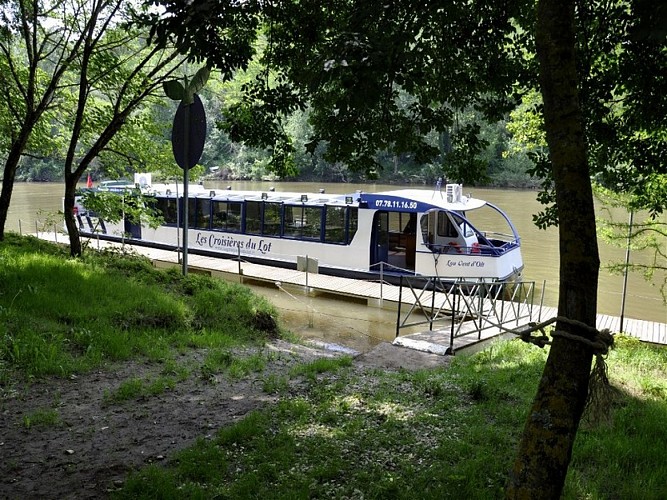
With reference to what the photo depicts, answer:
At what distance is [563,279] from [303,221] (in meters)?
15.9

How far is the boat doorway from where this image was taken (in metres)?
A: 16.9

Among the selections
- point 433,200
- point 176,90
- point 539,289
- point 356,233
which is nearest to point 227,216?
point 356,233

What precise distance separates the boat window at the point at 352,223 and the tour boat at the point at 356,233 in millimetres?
29

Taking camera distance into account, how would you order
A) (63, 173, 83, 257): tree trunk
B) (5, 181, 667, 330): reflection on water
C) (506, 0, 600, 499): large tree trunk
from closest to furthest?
(506, 0, 600, 499): large tree trunk
(63, 173, 83, 257): tree trunk
(5, 181, 667, 330): reflection on water

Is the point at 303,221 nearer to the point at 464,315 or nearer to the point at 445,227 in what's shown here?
the point at 445,227

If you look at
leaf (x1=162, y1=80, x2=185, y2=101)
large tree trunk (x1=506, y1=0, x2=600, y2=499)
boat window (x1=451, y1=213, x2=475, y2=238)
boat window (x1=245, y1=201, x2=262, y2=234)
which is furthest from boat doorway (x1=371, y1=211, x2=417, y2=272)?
large tree trunk (x1=506, y1=0, x2=600, y2=499)

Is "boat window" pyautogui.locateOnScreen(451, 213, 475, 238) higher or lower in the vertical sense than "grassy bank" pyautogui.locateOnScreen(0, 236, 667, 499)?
higher

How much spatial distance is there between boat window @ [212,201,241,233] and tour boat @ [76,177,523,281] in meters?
0.03

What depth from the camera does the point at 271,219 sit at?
19312 millimetres

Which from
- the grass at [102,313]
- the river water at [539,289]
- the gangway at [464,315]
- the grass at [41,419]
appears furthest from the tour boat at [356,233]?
the grass at [41,419]

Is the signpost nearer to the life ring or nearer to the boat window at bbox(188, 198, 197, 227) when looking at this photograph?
the life ring

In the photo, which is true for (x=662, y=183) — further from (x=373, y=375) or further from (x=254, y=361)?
(x=254, y=361)

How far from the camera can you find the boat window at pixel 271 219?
1919 cm

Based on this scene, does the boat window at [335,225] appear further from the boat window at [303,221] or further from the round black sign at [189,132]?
the round black sign at [189,132]
